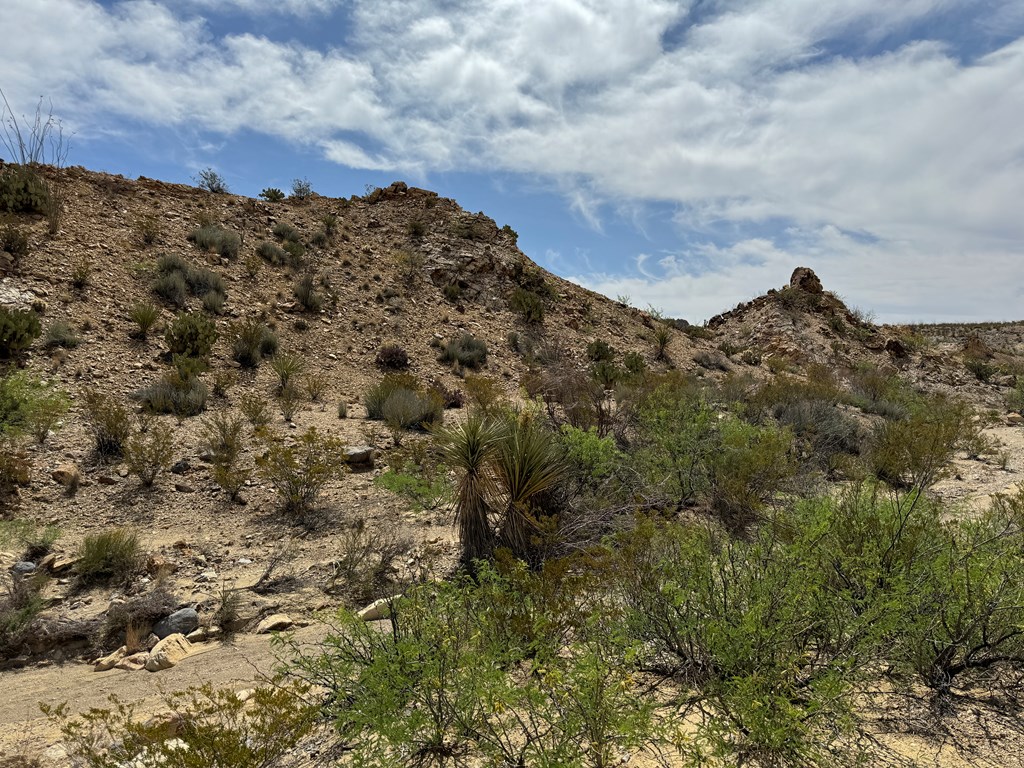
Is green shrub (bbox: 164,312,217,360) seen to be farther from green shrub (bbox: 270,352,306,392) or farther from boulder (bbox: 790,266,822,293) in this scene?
boulder (bbox: 790,266,822,293)

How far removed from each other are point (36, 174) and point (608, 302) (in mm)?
23631

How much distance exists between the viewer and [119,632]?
5484mm

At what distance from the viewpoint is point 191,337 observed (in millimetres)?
13258

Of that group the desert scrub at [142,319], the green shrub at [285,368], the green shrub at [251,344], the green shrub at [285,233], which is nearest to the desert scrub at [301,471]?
the green shrub at [285,368]

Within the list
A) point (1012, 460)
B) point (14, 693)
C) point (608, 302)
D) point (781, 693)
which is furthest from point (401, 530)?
point (608, 302)

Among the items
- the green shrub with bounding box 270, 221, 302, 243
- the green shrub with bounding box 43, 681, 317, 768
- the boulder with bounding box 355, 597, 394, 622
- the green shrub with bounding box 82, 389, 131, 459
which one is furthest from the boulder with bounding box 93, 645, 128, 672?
the green shrub with bounding box 270, 221, 302, 243

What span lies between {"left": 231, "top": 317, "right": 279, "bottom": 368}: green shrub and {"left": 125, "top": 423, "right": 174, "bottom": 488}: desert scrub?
190 inches

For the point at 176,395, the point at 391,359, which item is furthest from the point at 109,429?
the point at 391,359

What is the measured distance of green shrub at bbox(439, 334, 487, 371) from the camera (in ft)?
59.1

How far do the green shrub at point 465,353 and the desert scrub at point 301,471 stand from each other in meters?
9.04

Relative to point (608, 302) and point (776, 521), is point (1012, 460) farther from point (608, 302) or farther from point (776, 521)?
point (608, 302)

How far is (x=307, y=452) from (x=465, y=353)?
32.1ft

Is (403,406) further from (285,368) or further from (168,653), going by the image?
(168,653)

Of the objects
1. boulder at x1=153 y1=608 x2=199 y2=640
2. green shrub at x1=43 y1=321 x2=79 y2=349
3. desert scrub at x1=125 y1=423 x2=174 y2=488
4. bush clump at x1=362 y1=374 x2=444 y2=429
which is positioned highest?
Answer: green shrub at x1=43 y1=321 x2=79 y2=349
